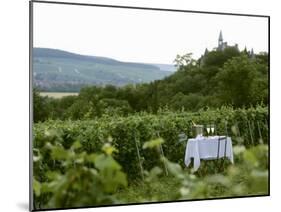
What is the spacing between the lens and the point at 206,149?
6625 millimetres

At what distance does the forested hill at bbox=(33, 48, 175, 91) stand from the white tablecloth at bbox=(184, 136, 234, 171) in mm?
945

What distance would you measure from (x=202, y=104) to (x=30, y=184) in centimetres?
229

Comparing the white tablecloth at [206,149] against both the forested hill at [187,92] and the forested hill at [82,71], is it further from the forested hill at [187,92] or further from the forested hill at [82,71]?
the forested hill at [82,71]

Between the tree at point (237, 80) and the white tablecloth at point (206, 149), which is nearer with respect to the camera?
the white tablecloth at point (206, 149)

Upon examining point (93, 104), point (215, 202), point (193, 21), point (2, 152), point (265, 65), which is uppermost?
point (193, 21)

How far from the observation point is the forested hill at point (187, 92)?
5922 millimetres

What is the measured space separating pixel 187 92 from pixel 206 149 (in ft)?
2.59

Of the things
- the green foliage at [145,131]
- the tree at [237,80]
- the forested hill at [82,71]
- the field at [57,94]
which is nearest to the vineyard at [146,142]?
the green foliage at [145,131]

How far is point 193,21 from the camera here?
6434mm

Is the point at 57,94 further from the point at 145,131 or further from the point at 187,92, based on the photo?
the point at 187,92

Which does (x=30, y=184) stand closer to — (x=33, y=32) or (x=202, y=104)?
(x=33, y=32)

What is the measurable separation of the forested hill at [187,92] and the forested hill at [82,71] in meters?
0.09

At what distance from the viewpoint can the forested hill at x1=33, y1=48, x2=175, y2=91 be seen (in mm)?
5730
